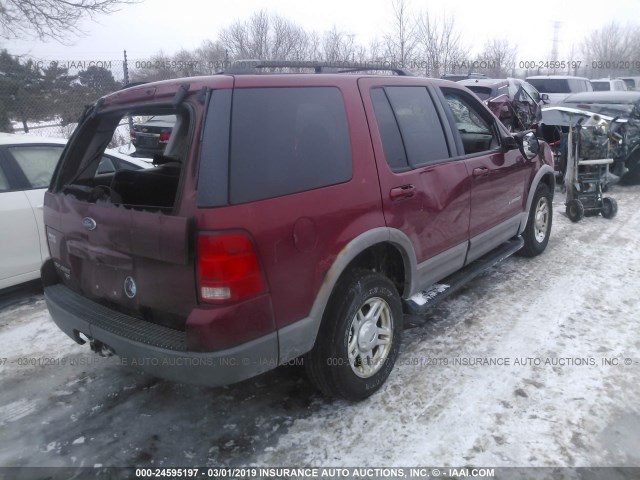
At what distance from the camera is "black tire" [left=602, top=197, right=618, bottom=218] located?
727 centimetres

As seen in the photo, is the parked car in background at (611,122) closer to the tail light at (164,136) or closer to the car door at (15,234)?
the tail light at (164,136)

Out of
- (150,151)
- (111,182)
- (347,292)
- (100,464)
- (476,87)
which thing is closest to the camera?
(100,464)

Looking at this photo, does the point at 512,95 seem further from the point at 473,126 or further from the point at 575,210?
the point at 473,126

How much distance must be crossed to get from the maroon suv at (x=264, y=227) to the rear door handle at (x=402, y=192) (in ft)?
0.06

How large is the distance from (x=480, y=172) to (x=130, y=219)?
278 centimetres

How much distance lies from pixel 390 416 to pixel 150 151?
736 centimetres

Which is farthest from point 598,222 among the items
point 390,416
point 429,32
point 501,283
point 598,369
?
point 429,32

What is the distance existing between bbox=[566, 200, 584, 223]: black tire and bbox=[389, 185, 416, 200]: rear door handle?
16.4 feet

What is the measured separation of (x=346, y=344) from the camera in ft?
9.21

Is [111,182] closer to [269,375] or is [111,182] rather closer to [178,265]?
[178,265]

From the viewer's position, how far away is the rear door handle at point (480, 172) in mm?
3905

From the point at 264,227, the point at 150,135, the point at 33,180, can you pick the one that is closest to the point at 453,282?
the point at 264,227

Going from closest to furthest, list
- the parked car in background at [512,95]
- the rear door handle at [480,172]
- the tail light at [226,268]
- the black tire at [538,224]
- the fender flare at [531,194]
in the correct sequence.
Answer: the tail light at [226,268], the rear door handle at [480,172], the fender flare at [531,194], the black tire at [538,224], the parked car in background at [512,95]

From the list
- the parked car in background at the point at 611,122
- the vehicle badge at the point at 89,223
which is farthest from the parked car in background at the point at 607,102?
the vehicle badge at the point at 89,223
